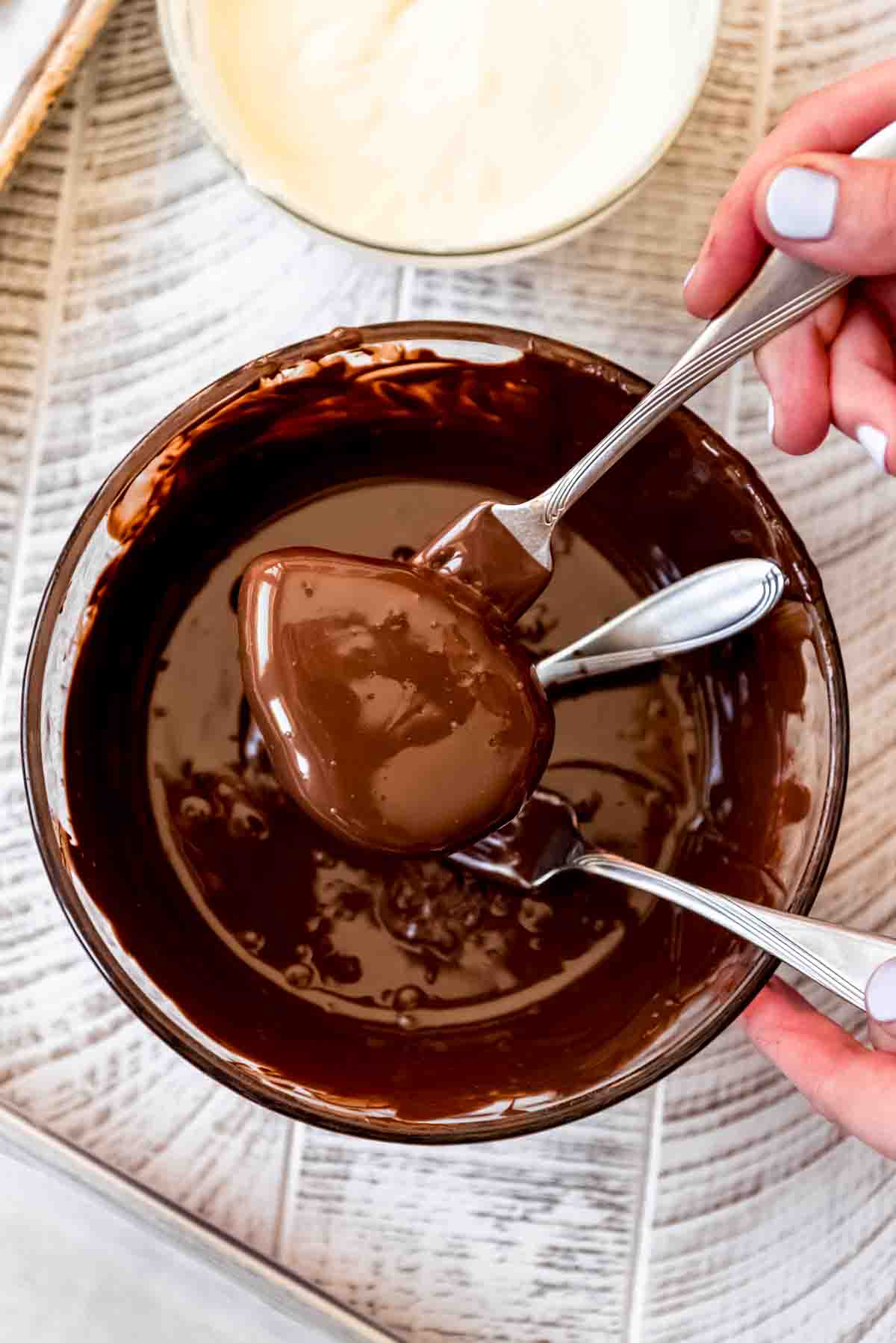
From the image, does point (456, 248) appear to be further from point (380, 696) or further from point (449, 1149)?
point (449, 1149)

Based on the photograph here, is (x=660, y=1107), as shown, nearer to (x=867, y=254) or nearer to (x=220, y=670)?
(x=220, y=670)

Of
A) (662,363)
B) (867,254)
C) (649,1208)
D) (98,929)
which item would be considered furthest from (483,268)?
(649,1208)

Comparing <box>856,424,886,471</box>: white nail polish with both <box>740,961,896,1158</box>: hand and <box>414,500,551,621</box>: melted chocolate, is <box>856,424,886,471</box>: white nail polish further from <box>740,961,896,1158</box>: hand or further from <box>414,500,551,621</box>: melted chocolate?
<box>740,961,896,1158</box>: hand

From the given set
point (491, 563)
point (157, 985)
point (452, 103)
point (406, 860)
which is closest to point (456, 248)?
point (452, 103)

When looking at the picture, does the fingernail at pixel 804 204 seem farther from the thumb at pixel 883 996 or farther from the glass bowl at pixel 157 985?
the thumb at pixel 883 996

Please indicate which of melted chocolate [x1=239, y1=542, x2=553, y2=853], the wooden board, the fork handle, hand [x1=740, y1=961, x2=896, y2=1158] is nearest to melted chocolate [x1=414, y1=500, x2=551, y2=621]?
melted chocolate [x1=239, y1=542, x2=553, y2=853]

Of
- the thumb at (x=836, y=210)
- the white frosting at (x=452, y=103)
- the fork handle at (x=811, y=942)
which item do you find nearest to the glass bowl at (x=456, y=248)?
the white frosting at (x=452, y=103)

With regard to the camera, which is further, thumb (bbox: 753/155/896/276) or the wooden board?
the wooden board
